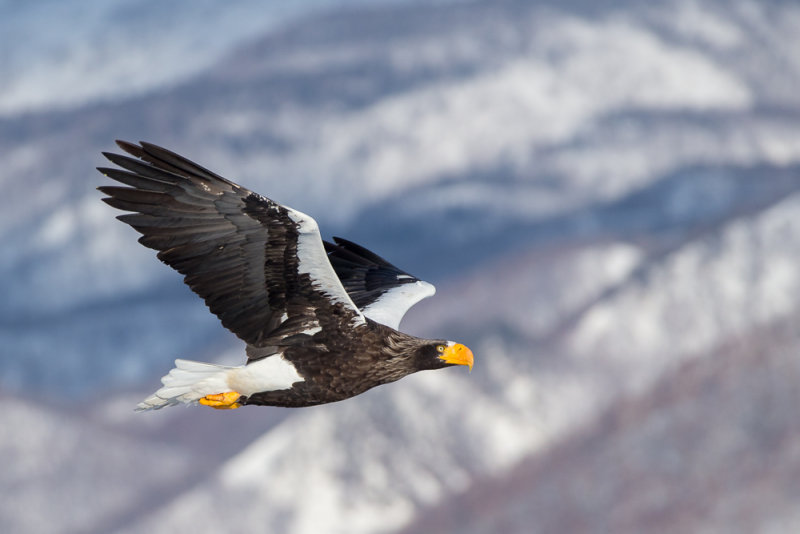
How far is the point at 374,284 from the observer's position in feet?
67.8

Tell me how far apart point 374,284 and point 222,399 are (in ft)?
14.4

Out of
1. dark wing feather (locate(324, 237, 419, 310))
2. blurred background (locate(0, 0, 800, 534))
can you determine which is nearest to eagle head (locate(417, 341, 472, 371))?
dark wing feather (locate(324, 237, 419, 310))

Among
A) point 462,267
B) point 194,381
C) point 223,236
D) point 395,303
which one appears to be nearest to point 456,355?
point 395,303

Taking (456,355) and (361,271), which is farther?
(361,271)

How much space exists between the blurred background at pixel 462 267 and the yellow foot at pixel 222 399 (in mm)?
74854

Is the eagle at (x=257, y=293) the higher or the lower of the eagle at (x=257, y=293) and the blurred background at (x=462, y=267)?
the lower

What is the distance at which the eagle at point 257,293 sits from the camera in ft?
52.3

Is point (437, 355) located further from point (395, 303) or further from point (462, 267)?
point (462, 267)

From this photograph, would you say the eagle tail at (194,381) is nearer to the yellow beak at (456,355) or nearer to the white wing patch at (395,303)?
the yellow beak at (456,355)

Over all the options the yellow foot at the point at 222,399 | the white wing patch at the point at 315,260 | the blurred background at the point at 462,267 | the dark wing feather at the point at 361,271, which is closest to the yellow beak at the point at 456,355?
the white wing patch at the point at 315,260

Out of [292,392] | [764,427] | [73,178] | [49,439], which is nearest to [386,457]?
[764,427]

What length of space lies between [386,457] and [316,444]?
502 cm

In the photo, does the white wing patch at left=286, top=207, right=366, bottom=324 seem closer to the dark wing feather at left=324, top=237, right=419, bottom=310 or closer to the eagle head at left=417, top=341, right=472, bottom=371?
the eagle head at left=417, top=341, right=472, bottom=371

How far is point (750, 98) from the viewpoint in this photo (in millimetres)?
160750
